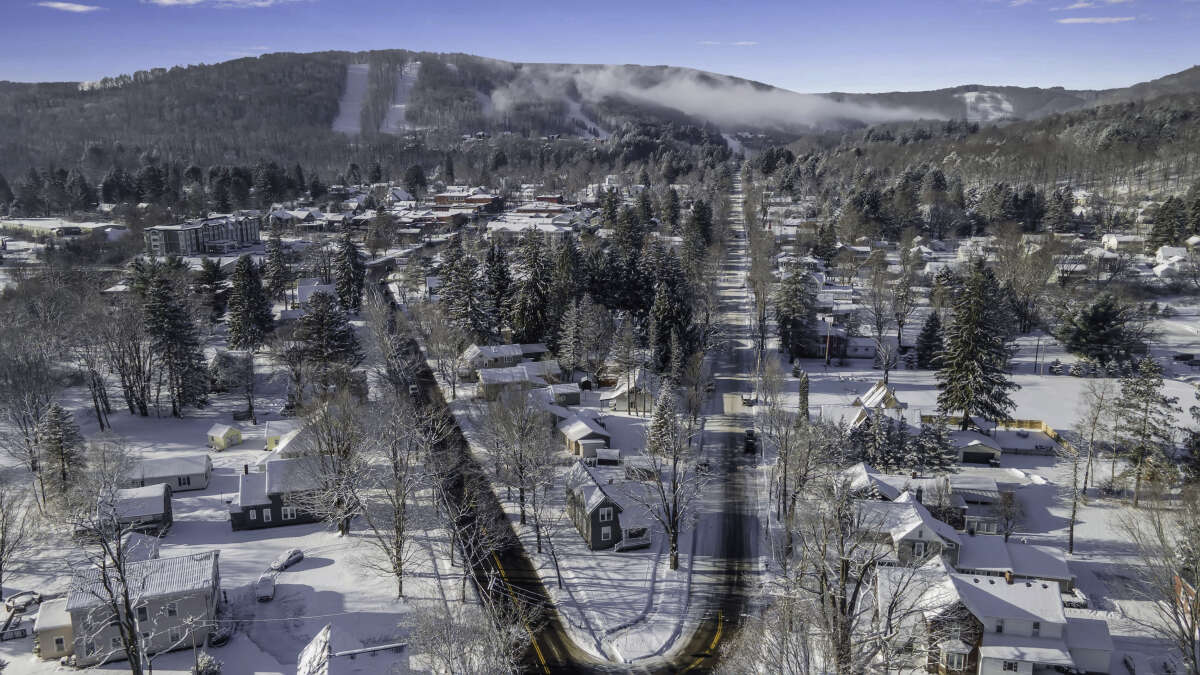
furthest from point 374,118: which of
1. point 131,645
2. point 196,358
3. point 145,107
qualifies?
point 131,645

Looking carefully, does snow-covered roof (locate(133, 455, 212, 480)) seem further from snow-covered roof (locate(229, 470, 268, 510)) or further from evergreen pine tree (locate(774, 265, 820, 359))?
evergreen pine tree (locate(774, 265, 820, 359))

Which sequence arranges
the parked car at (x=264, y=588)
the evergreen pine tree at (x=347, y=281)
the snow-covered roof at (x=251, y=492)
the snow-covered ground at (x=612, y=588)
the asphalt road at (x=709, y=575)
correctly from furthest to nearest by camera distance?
1. the evergreen pine tree at (x=347, y=281)
2. the snow-covered roof at (x=251, y=492)
3. the parked car at (x=264, y=588)
4. the snow-covered ground at (x=612, y=588)
5. the asphalt road at (x=709, y=575)

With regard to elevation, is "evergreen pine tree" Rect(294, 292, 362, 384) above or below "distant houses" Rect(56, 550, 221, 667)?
above

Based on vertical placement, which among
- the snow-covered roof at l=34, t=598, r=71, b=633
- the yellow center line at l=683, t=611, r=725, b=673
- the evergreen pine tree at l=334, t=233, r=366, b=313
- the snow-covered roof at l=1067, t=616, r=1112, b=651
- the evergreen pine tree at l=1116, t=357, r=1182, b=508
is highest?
the evergreen pine tree at l=334, t=233, r=366, b=313

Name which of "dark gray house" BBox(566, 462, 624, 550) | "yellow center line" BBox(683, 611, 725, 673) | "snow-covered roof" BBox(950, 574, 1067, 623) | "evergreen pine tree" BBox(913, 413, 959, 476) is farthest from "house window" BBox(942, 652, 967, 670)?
"evergreen pine tree" BBox(913, 413, 959, 476)

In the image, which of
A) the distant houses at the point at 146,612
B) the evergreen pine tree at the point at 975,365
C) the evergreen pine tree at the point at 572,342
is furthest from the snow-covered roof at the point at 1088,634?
the evergreen pine tree at the point at 572,342

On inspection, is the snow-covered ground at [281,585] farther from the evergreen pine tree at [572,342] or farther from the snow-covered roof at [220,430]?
the evergreen pine tree at [572,342]

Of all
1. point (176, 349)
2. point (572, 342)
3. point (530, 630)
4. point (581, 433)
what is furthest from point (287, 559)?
point (572, 342)

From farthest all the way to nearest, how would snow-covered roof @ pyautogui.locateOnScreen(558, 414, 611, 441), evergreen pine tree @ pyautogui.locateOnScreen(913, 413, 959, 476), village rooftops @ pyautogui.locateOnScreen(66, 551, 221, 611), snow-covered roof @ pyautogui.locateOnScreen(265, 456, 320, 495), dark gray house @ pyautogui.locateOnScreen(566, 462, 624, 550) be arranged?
snow-covered roof @ pyautogui.locateOnScreen(558, 414, 611, 441) → evergreen pine tree @ pyautogui.locateOnScreen(913, 413, 959, 476) → snow-covered roof @ pyautogui.locateOnScreen(265, 456, 320, 495) → dark gray house @ pyautogui.locateOnScreen(566, 462, 624, 550) → village rooftops @ pyautogui.locateOnScreen(66, 551, 221, 611)
